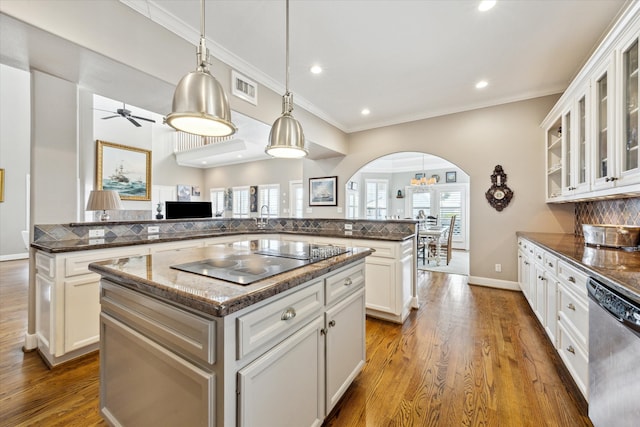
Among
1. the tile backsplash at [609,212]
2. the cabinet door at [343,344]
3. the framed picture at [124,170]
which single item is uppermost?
the framed picture at [124,170]

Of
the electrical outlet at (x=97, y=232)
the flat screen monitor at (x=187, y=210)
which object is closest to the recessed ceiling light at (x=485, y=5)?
the electrical outlet at (x=97, y=232)

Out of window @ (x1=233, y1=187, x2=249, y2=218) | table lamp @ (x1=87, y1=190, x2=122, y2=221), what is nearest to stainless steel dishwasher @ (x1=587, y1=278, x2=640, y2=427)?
table lamp @ (x1=87, y1=190, x2=122, y2=221)

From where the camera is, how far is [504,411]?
157cm

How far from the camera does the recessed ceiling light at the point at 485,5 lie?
82.1 inches

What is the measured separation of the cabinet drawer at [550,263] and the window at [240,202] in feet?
27.6

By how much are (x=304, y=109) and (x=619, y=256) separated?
3.80 meters

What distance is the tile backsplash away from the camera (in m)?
2.24

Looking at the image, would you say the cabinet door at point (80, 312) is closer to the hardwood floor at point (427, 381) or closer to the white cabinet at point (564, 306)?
the hardwood floor at point (427, 381)

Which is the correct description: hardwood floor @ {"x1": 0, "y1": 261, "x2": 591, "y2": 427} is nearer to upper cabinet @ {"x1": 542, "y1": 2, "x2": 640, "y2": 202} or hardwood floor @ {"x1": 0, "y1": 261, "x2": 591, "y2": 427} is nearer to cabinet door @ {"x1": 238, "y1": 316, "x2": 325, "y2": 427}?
cabinet door @ {"x1": 238, "y1": 316, "x2": 325, "y2": 427}

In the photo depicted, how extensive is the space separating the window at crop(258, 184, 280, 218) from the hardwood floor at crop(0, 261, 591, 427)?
20.7 feet

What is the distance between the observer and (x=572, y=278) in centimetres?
167

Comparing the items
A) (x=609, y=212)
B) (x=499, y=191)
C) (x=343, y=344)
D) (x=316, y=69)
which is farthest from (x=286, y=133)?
(x=499, y=191)

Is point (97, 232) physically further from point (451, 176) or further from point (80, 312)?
point (451, 176)

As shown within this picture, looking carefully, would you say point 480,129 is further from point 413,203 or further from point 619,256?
point 413,203
